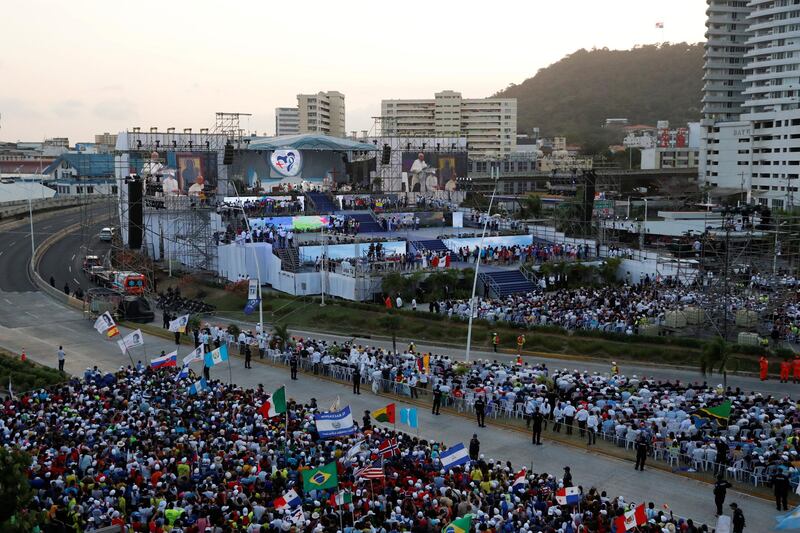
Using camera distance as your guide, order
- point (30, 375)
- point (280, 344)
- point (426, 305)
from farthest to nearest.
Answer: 1. point (426, 305)
2. point (280, 344)
3. point (30, 375)

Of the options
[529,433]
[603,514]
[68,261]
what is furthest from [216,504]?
[68,261]

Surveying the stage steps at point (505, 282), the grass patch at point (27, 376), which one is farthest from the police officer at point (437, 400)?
the stage steps at point (505, 282)

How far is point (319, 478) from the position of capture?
16.9m

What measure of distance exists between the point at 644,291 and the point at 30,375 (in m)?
29.4

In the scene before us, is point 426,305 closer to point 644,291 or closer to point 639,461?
point 644,291

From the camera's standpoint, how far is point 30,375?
104 ft

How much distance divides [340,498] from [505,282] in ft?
110

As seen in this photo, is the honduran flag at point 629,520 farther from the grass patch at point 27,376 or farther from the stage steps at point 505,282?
the stage steps at point 505,282

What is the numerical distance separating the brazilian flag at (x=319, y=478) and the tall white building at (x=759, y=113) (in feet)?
271

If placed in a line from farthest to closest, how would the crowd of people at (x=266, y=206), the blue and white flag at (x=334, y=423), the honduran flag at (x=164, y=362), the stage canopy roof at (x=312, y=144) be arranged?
the stage canopy roof at (x=312, y=144) → the crowd of people at (x=266, y=206) → the honduran flag at (x=164, y=362) → the blue and white flag at (x=334, y=423)

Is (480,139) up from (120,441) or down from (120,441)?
up

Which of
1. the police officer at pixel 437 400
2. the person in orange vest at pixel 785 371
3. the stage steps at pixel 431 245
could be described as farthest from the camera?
the stage steps at pixel 431 245

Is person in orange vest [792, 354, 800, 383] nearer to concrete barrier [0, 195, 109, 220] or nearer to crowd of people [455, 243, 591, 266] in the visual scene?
crowd of people [455, 243, 591, 266]

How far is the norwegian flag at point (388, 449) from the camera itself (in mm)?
19195
